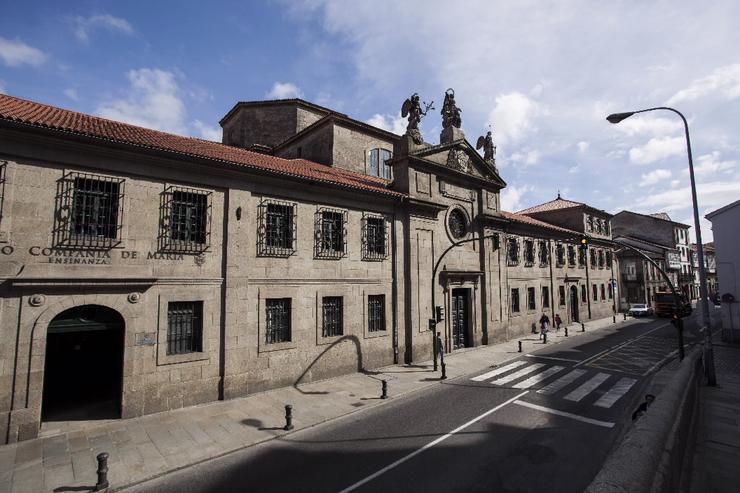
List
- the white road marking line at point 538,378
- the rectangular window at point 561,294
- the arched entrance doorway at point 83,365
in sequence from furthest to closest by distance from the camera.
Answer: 1. the rectangular window at point 561,294
2. the white road marking line at point 538,378
3. the arched entrance doorway at point 83,365

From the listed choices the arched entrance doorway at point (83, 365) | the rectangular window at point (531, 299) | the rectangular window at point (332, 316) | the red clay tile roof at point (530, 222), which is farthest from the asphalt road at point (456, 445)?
the red clay tile roof at point (530, 222)

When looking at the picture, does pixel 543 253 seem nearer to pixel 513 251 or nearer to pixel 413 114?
pixel 513 251

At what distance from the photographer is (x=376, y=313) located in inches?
704

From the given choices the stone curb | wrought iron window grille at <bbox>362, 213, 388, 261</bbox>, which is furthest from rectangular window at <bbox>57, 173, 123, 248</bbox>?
the stone curb

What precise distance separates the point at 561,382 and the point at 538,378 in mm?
926

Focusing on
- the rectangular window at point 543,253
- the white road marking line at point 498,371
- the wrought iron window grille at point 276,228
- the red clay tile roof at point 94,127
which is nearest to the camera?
the red clay tile roof at point 94,127

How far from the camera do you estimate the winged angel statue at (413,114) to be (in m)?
20.3

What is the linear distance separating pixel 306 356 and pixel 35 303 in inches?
340

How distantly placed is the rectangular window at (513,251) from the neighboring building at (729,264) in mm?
12918

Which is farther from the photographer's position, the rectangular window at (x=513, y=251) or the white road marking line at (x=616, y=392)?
the rectangular window at (x=513, y=251)

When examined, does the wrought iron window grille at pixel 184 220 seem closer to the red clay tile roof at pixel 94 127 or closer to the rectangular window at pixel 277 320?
the red clay tile roof at pixel 94 127

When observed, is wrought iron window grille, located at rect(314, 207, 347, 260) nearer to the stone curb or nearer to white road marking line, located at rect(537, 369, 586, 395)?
white road marking line, located at rect(537, 369, 586, 395)

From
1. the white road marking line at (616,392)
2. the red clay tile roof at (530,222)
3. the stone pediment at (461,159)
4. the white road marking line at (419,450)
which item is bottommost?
the white road marking line at (419,450)

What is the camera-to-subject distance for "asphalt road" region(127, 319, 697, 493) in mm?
7715
